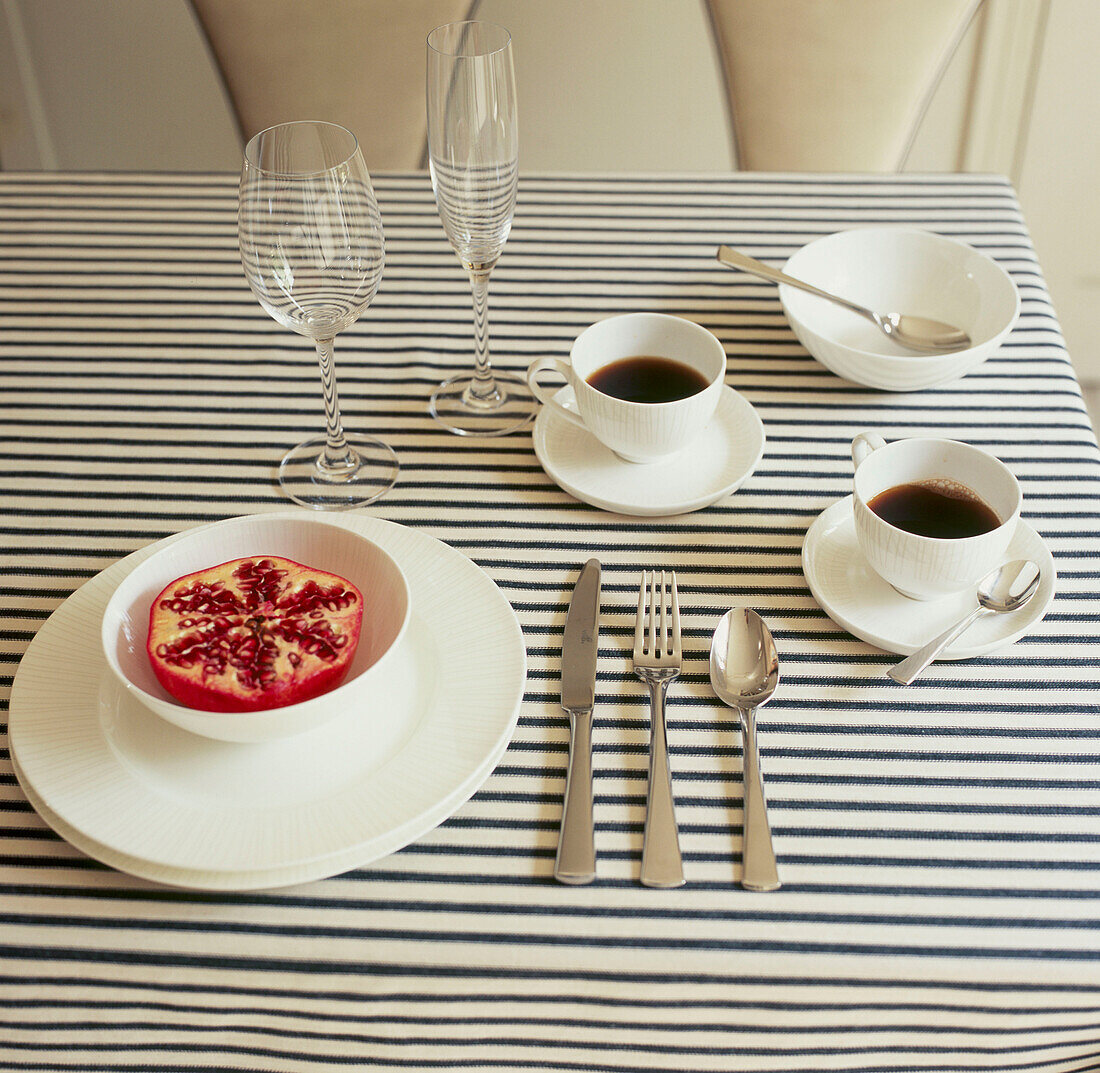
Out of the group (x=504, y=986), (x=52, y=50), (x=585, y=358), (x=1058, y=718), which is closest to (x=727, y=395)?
(x=585, y=358)

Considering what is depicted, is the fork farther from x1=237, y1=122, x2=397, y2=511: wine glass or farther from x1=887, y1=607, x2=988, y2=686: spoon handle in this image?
x1=237, y1=122, x2=397, y2=511: wine glass

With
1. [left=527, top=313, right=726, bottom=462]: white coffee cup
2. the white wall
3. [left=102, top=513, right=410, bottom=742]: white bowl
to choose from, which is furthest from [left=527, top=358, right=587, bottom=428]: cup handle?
the white wall

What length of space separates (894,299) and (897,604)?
0.38 metres

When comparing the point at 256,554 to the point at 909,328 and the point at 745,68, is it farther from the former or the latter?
the point at 745,68

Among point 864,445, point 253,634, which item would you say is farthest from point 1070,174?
point 253,634

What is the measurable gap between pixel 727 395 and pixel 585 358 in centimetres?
13

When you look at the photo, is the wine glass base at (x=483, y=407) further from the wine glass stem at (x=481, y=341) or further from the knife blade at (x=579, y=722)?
the knife blade at (x=579, y=722)

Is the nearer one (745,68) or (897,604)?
(897,604)

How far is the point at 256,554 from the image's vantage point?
0.64m

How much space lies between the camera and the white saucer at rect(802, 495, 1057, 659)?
65cm

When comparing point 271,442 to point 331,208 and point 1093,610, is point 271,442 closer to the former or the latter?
point 331,208

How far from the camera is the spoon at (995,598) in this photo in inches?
25.0

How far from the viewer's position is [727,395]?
0.85 metres

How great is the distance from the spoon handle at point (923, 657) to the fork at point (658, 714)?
0.13 meters
